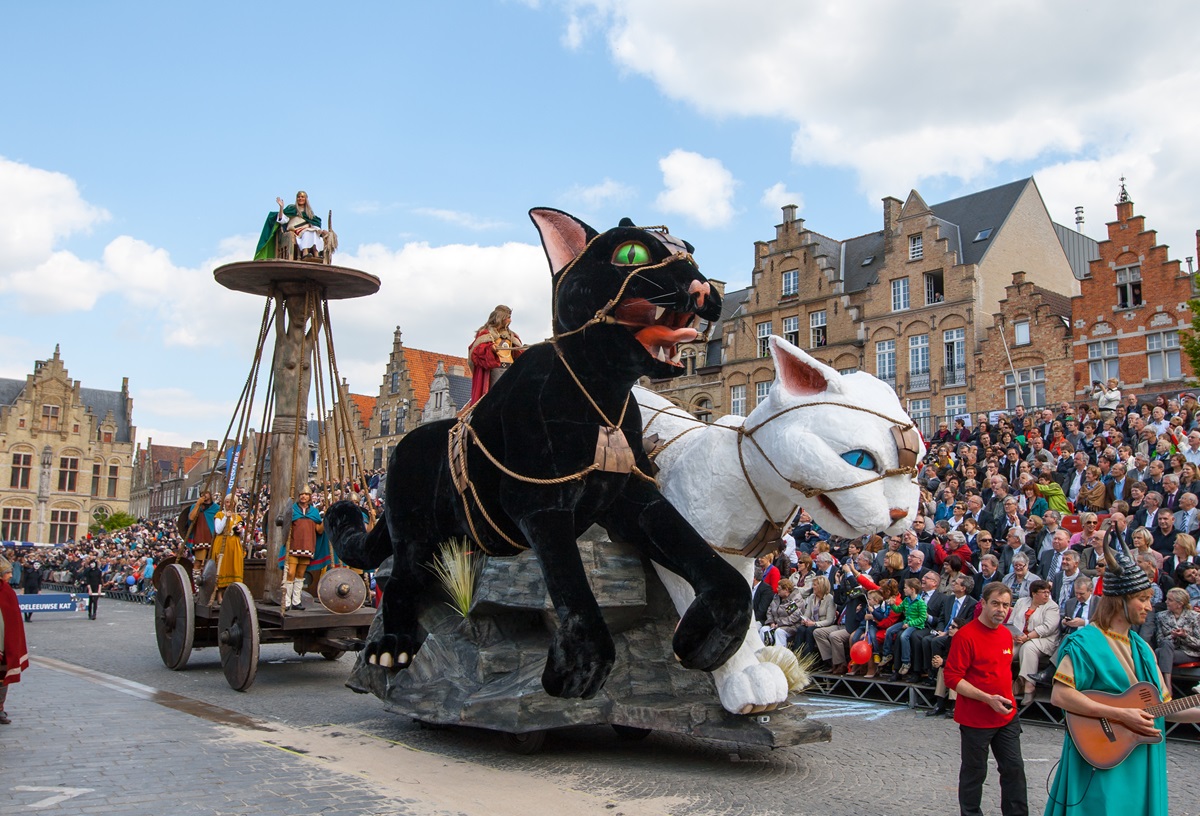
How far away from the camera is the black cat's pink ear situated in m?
6.40

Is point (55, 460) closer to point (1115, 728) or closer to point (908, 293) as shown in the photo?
point (908, 293)

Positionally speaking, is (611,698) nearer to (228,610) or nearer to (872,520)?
(872,520)

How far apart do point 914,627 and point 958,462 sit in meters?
7.98

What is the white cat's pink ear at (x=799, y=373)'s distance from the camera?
19.1 feet

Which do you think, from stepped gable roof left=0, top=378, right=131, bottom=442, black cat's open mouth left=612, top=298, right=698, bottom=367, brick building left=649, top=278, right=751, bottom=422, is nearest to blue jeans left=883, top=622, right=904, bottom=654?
black cat's open mouth left=612, top=298, right=698, bottom=367


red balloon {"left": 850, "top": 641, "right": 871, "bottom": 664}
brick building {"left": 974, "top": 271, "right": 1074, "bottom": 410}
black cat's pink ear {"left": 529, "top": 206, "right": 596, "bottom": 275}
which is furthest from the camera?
brick building {"left": 974, "top": 271, "right": 1074, "bottom": 410}

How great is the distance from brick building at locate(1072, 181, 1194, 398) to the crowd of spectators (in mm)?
14332

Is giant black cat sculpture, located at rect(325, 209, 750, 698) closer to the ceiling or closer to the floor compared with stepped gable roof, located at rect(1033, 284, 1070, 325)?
closer to the floor

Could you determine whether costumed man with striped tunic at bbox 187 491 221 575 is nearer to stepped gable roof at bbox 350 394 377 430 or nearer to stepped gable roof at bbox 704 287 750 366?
stepped gable roof at bbox 704 287 750 366

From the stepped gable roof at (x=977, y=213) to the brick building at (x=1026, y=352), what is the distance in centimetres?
278

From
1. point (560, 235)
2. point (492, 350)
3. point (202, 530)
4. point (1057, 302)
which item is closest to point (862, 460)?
point (560, 235)

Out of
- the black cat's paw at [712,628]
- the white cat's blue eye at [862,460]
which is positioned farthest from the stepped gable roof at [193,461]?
the white cat's blue eye at [862,460]

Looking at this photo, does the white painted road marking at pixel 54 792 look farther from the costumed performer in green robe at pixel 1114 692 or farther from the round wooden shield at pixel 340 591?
the costumed performer in green robe at pixel 1114 692

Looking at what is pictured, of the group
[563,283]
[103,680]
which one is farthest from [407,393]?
[563,283]
